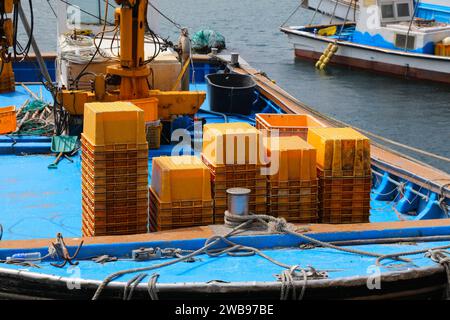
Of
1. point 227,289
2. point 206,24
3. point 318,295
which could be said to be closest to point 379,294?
point 318,295

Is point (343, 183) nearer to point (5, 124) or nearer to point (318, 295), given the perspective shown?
point (318, 295)

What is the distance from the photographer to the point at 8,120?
11.0 meters

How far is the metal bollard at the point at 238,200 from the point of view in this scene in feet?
22.5

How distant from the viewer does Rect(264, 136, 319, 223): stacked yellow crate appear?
24.1 feet

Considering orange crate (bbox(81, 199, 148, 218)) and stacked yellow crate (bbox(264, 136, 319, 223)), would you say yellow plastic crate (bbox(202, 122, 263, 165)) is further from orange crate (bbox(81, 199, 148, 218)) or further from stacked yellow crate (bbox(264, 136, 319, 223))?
orange crate (bbox(81, 199, 148, 218))

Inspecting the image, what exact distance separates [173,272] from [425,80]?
80.3ft

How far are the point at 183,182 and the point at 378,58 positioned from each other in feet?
79.7

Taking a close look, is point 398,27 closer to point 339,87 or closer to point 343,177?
point 339,87

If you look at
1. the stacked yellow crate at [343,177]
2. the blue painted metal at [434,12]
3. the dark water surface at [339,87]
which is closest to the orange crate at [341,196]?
the stacked yellow crate at [343,177]

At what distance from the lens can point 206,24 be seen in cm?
4284

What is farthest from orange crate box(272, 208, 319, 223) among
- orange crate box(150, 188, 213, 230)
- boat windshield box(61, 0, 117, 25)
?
boat windshield box(61, 0, 117, 25)

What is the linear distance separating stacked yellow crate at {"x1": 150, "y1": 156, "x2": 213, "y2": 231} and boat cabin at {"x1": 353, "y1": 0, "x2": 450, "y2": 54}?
75.1 ft

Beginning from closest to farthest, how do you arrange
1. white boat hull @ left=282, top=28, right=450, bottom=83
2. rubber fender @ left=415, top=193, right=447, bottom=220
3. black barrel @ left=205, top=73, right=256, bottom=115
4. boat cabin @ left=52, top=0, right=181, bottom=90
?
1. rubber fender @ left=415, top=193, right=447, bottom=220
2. boat cabin @ left=52, top=0, right=181, bottom=90
3. black barrel @ left=205, top=73, right=256, bottom=115
4. white boat hull @ left=282, top=28, right=450, bottom=83

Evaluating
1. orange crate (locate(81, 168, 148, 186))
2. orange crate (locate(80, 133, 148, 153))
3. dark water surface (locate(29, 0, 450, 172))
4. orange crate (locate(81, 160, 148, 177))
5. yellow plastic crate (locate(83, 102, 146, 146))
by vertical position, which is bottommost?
dark water surface (locate(29, 0, 450, 172))
